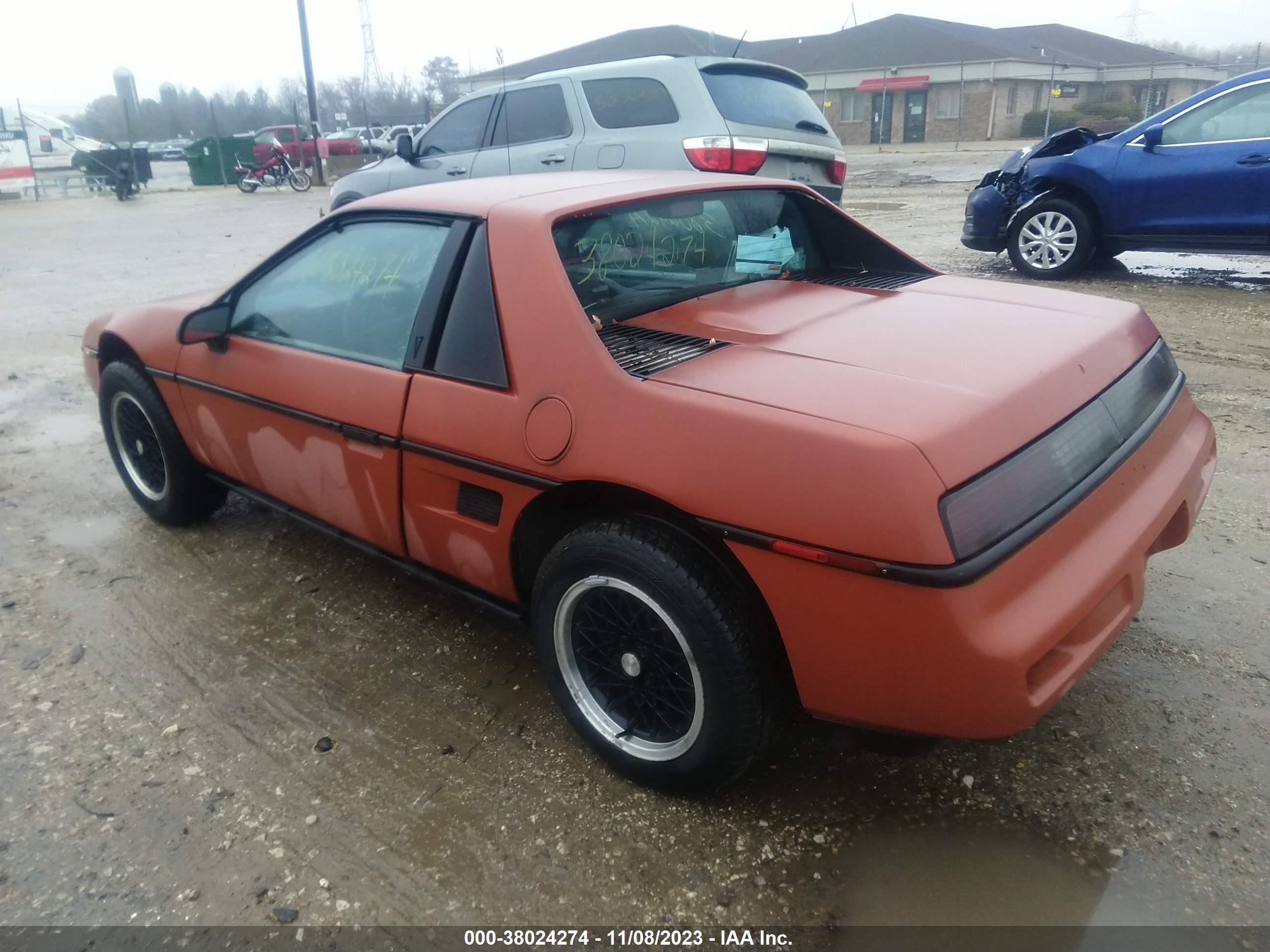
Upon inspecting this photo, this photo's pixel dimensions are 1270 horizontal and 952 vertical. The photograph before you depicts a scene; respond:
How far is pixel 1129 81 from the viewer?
4138 centimetres

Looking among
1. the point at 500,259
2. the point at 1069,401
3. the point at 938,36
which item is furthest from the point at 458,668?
the point at 938,36

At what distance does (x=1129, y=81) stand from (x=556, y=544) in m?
48.6

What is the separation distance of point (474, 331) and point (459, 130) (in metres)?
5.97

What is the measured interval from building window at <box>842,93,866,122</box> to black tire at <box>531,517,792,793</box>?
42233 mm

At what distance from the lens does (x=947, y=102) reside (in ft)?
125

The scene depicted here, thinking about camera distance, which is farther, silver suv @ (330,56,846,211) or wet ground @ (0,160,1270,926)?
silver suv @ (330,56,846,211)

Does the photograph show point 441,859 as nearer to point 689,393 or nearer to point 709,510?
point 709,510

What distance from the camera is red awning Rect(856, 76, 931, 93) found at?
3795cm

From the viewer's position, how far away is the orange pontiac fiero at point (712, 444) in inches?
70.5

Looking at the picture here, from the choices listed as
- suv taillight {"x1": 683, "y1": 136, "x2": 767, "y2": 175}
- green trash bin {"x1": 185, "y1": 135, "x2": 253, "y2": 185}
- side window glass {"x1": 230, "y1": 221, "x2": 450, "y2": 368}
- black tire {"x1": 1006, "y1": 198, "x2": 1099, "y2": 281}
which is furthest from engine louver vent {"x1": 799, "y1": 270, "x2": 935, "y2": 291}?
green trash bin {"x1": 185, "y1": 135, "x2": 253, "y2": 185}

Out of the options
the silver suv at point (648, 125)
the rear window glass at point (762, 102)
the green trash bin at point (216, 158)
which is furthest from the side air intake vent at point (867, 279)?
the green trash bin at point (216, 158)

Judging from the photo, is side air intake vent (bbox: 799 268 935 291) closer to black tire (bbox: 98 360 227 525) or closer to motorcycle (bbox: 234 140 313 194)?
black tire (bbox: 98 360 227 525)

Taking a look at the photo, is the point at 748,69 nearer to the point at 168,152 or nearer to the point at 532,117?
the point at 532,117

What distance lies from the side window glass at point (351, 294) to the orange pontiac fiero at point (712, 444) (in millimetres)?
12
